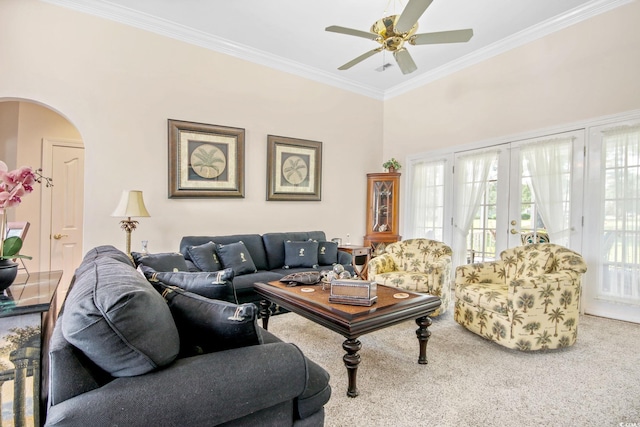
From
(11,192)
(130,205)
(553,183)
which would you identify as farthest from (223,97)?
(553,183)

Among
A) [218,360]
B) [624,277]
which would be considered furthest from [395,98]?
[218,360]

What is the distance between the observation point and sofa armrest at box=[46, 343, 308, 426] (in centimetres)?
92

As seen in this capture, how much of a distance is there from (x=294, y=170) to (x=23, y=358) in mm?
3947

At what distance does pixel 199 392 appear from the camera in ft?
3.38

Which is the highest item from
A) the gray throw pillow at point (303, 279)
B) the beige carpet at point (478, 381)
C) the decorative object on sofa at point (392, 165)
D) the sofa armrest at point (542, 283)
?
the decorative object on sofa at point (392, 165)

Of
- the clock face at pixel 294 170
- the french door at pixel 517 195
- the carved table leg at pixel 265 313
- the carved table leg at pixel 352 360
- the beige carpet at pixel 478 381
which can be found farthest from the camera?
the clock face at pixel 294 170

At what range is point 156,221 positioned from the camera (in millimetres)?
3889

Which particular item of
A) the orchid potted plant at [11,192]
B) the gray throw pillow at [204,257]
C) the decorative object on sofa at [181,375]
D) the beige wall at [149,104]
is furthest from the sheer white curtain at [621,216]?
the orchid potted plant at [11,192]

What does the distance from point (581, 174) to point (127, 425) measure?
15.1 feet

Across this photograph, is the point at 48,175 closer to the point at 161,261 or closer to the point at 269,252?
the point at 161,261

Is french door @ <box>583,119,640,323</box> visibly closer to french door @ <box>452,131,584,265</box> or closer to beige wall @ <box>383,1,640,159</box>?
french door @ <box>452,131,584,265</box>

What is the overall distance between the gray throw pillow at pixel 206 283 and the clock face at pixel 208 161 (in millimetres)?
2672

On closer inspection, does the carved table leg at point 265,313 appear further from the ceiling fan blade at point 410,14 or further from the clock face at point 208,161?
the ceiling fan blade at point 410,14

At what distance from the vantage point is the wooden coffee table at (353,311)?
2012 mm
